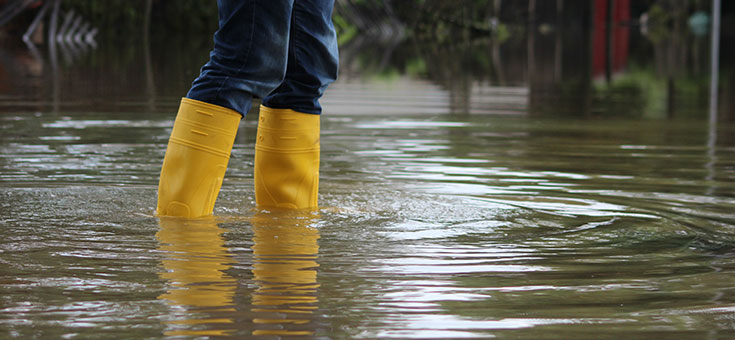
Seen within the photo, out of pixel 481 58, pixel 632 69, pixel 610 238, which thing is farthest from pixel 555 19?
pixel 610 238

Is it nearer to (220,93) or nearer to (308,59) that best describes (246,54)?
(220,93)

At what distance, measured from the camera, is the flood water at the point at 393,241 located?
155 cm

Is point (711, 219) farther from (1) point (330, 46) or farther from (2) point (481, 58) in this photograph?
(2) point (481, 58)

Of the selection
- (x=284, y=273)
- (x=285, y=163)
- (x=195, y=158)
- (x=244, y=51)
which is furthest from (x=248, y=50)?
(x=284, y=273)

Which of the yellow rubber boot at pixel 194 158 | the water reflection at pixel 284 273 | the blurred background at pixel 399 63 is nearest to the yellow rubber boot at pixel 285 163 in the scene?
the water reflection at pixel 284 273

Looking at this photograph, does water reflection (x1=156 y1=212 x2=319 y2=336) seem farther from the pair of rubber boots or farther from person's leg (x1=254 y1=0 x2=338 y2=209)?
person's leg (x1=254 y1=0 x2=338 y2=209)

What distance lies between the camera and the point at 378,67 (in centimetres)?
1001

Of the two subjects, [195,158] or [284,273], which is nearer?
[284,273]

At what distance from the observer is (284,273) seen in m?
1.83

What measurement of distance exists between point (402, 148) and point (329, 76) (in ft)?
3.82

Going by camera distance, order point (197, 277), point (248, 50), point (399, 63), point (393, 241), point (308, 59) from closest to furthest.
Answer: point (197, 277) → point (393, 241) → point (248, 50) → point (308, 59) → point (399, 63)

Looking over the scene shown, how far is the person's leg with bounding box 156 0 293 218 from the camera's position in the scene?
2.30 metres

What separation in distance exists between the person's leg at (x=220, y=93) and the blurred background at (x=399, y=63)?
2990 mm

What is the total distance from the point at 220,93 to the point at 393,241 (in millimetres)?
487
